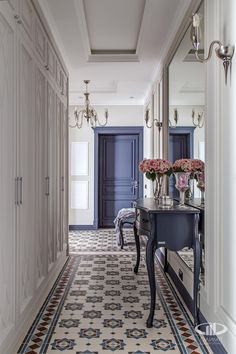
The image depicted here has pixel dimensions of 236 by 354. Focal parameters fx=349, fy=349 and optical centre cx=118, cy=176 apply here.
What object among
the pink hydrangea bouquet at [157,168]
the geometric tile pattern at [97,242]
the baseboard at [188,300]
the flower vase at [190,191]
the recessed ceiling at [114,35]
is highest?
the recessed ceiling at [114,35]

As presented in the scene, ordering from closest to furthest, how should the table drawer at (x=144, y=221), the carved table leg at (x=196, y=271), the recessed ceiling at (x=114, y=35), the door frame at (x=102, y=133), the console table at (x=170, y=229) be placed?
the carved table leg at (x=196, y=271)
the console table at (x=170, y=229)
the table drawer at (x=144, y=221)
the recessed ceiling at (x=114, y=35)
the door frame at (x=102, y=133)

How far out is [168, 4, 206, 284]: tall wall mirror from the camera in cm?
274

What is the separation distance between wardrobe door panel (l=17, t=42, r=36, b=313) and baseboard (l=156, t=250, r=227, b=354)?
4.22ft

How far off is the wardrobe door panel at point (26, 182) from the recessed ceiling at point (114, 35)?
99 cm

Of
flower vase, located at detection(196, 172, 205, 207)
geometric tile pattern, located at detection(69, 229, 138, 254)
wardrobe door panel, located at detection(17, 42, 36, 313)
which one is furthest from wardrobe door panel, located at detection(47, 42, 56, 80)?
geometric tile pattern, located at detection(69, 229, 138, 254)

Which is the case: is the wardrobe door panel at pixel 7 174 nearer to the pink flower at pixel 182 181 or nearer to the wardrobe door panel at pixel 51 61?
the wardrobe door panel at pixel 51 61

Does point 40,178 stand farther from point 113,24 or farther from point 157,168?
point 113,24

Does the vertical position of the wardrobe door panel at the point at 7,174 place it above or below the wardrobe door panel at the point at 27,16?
below

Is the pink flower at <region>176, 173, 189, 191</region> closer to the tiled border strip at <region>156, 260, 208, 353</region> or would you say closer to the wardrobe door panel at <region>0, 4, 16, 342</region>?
the tiled border strip at <region>156, 260, 208, 353</region>

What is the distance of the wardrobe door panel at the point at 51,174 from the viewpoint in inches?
138

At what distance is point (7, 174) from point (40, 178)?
105 centimetres

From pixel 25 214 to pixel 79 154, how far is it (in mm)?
5194

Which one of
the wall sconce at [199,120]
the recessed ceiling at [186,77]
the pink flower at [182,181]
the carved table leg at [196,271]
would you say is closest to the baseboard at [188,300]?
the carved table leg at [196,271]

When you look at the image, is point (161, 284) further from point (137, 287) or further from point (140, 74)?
point (140, 74)
